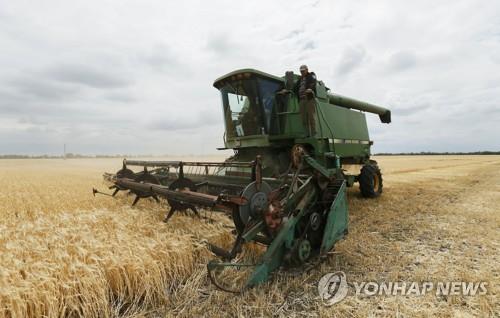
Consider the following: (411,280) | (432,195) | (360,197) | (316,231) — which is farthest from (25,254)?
(432,195)

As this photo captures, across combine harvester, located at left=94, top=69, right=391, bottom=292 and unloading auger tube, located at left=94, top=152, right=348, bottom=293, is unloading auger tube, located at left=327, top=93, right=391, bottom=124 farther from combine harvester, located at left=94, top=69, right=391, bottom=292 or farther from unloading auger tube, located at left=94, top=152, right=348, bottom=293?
unloading auger tube, located at left=94, top=152, right=348, bottom=293

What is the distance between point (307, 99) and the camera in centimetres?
490

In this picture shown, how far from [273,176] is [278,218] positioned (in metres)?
1.84

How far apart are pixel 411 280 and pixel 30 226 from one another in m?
4.30

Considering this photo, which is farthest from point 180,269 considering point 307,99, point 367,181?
point 367,181

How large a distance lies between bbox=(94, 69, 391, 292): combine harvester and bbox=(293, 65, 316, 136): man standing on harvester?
0.31 feet

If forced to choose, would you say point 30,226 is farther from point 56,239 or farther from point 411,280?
point 411,280

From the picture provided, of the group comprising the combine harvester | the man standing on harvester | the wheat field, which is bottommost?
the wheat field

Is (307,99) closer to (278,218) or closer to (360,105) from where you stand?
(278,218)

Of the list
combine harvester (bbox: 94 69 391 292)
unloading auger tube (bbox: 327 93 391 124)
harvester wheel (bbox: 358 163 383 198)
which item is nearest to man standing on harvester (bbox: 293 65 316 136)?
combine harvester (bbox: 94 69 391 292)

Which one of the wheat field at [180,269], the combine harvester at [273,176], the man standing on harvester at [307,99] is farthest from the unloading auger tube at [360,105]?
the wheat field at [180,269]

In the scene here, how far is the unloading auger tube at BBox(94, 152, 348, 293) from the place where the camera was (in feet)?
8.46

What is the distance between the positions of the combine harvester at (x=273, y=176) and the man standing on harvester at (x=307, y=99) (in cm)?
10

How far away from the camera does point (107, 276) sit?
244cm
